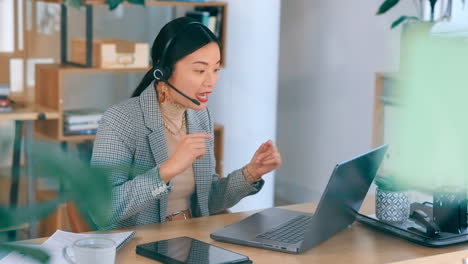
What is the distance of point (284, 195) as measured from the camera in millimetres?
5449

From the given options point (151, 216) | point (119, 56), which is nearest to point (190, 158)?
point (151, 216)

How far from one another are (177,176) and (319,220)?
0.70 m

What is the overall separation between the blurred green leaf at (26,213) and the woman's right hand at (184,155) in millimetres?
1557

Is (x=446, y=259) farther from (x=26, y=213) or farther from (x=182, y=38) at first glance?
(x=26, y=213)

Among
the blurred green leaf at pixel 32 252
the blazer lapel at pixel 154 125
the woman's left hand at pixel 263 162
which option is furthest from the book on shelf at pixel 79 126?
the blurred green leaf at pixel 32 252

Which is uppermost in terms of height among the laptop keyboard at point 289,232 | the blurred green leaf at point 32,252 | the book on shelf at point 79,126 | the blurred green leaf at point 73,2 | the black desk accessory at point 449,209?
the blurred green leaf at point 73,2

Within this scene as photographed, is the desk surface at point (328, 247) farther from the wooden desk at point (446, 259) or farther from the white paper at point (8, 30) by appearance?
the white paper at point (8, 30)

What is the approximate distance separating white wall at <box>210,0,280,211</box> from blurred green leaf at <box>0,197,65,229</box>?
4.06m

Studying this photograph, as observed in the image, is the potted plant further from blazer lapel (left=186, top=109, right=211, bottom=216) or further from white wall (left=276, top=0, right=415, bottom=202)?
white wall (left=276, top=0, right=415, bottom=202)

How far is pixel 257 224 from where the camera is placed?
6.21 ft

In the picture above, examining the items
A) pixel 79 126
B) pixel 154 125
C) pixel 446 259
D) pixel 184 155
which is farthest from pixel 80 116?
pixel 446 259

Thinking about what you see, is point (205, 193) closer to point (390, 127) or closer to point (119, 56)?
point (119, 56)

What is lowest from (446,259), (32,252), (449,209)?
A: (446,259)

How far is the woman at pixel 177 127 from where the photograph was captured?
2.12 m
